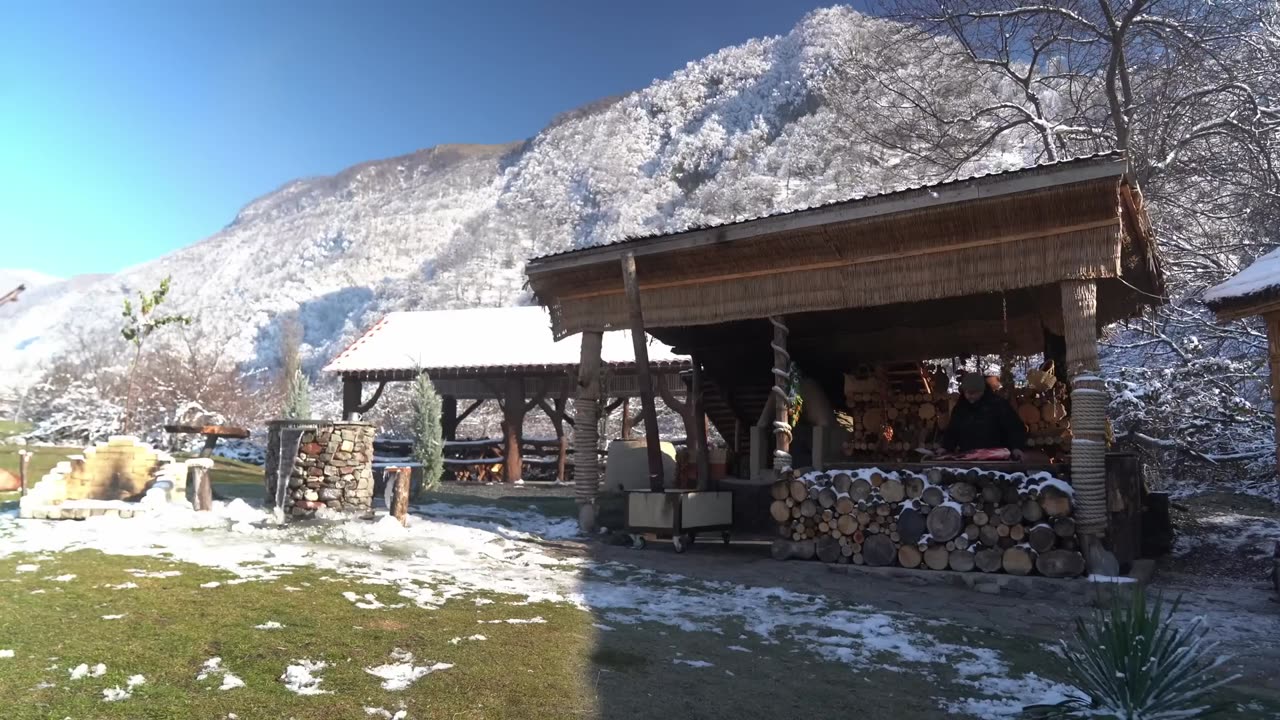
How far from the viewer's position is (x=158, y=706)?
374 cm

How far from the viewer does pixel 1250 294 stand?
22.4 ft

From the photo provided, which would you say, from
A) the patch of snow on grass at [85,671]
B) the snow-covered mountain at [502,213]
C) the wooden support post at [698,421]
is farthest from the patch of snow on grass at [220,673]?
the snow-covered mountain at [502,213]

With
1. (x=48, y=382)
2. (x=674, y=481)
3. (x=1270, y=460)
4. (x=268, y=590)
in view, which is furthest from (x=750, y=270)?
(x=48, y=382)

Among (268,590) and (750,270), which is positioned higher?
(750,270)

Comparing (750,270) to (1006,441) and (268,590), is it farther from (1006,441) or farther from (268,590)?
(268,590)

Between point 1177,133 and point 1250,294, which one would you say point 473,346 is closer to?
point 1177,133

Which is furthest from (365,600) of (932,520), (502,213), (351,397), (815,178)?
(502,213)

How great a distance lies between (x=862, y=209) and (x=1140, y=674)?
5214 millimetres

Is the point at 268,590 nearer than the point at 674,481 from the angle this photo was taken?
Yes

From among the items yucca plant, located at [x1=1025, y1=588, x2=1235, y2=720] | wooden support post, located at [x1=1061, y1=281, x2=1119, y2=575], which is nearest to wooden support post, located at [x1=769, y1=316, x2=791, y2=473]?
wooden support post, located at [x1=1061, y1=281, x2=1119, y2=575]

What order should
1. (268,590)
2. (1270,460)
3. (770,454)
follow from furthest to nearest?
(1270,460) < (770,454) < (268,590)

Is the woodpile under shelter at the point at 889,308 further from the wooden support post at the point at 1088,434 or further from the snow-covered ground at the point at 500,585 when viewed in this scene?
the snow-covered ground at the point at 500,585

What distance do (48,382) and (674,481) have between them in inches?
1267

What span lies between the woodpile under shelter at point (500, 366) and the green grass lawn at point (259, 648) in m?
13.1
